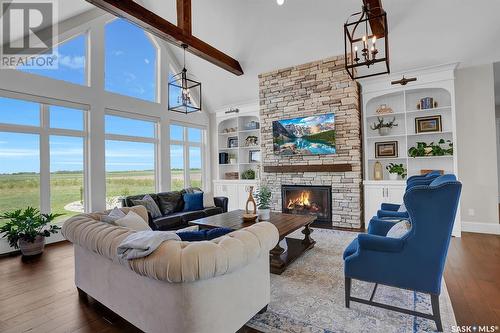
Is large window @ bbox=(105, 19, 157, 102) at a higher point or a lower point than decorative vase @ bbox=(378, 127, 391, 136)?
higher

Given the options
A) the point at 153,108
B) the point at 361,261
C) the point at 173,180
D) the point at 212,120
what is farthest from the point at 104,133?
the point at 361,261

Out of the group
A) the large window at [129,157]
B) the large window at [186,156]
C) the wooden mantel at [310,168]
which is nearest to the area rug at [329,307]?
the wooden mantel at [310,168]

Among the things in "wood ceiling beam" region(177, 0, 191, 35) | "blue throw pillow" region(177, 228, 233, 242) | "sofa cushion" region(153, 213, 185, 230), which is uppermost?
"wood ceiling beam" region(177, 0, 191, 35)

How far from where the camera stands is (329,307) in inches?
91.9

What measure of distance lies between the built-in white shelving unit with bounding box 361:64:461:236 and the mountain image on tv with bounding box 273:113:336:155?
76cm

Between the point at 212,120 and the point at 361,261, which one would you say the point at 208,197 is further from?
the point at 361,261

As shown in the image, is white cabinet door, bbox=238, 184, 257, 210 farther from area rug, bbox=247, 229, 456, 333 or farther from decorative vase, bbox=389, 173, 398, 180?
area rug, bbox=247, 229, 456, 333

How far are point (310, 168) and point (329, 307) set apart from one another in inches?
142

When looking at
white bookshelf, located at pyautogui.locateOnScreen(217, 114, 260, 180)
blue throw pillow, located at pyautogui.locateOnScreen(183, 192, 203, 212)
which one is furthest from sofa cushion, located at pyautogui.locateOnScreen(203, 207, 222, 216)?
white bookshelf, located at pyautogui.locateOnScreen(217, 114, 260, 180)

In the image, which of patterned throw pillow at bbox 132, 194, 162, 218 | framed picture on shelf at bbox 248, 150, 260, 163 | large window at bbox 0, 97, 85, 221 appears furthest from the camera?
framed picture on shelf at bbox 248, 150, 260, 163

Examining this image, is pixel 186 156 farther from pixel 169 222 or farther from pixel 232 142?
pixel 169 222

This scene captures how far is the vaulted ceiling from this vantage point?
4051 mm

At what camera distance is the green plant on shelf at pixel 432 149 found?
471 cm

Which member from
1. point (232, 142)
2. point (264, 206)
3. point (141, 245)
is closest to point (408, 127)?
point (264, 206)
